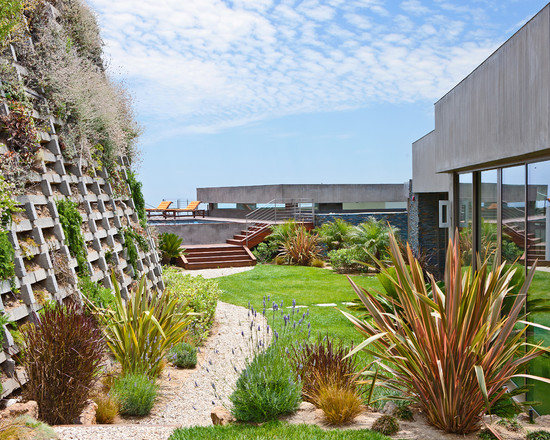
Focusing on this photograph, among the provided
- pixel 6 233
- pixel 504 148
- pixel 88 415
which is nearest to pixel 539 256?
pixel 504 148

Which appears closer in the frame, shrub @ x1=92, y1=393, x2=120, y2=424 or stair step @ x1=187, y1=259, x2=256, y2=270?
shrub @ x1=92, y1=393, x2=120, y2=424

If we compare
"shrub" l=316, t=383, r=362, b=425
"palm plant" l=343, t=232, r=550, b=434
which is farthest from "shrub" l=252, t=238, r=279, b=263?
"palm plant" l=343, t=232, r=550, b=434

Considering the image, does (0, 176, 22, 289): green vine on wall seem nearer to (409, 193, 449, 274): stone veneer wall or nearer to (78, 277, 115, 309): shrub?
(78, 277, 115, 309): shrub

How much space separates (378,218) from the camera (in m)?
19.6

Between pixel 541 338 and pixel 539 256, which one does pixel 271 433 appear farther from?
pixel 539 256

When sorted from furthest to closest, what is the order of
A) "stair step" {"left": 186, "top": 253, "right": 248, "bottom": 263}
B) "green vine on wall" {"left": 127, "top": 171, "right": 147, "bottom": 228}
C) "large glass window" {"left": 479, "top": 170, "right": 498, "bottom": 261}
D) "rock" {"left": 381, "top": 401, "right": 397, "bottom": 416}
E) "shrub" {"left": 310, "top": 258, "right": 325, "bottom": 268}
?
"stair step" {"left": 186, "top": 253, "right": 248, "bottom": 263} < "shrub" {"left": 310, "top": 258, "right": 325, "bottom": 268} < "green vine on wall" {"left": 127, "top": 171, "right": 147, "bottom": 228} < "large glass window" {"left": 479, "top": 170, "right": 498, "bottom": 261} < "rock" {"left": 381, "top": 401, "right": 397, "bottom": 416}

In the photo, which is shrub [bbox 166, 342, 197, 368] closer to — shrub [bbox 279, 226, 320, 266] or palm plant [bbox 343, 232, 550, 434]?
palm plant [bbox 343, 232, 550, 434]

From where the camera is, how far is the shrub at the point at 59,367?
4211 mm

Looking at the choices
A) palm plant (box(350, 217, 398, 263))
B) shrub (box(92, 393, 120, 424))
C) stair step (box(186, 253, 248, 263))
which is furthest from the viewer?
stair step (box(186, 253, 248, 263))

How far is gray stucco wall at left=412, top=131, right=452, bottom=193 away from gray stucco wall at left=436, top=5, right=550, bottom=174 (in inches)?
190

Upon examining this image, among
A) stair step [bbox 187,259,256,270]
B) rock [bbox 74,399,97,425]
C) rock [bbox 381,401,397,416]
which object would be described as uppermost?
rock [bbox 381,401,397,416]

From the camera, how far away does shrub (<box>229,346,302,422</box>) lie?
3.95m

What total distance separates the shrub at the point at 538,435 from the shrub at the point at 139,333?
3433mm

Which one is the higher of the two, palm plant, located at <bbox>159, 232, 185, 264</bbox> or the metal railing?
the metal railing
